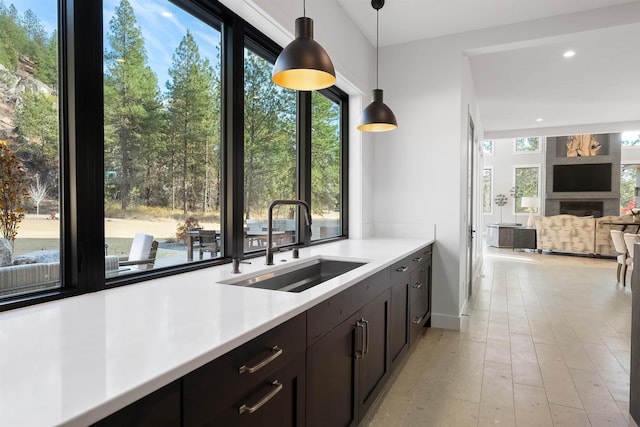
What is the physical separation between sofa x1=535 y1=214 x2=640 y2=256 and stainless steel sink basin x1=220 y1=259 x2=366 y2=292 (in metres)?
8.38

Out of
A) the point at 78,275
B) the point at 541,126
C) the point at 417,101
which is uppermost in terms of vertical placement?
the point at 541,126

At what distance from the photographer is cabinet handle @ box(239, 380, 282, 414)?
0.98 meters

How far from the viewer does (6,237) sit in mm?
1200

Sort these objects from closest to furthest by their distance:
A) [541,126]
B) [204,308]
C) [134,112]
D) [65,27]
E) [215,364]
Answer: [215,364], [204,308], [65,27], [134,112], [541,126]

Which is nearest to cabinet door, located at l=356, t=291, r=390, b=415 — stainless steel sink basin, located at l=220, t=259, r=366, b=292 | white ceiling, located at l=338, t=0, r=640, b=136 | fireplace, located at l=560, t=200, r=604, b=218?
stainless steel sink basin, located at l=220, t=259, r=366, b=292

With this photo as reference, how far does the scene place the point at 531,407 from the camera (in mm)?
2170

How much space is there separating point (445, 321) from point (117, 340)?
3.32m

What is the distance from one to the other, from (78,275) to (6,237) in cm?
25

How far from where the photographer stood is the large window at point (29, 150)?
1.18m

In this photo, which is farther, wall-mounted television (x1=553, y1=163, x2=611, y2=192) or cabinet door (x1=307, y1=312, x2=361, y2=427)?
wall-mounted television (x1=553, y1=163, x2=611, y2=192)

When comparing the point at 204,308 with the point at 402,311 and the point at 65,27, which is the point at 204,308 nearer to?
the point at 65,27

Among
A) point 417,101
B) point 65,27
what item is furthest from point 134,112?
point 417,101

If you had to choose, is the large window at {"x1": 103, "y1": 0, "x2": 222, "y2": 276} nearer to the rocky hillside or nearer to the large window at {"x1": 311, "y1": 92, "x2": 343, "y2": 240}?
the rocky hillside

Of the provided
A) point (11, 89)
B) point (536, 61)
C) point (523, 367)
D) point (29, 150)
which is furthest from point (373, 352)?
point (536, 61)
